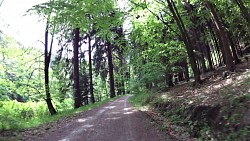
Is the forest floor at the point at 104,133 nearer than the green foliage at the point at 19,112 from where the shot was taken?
Yes

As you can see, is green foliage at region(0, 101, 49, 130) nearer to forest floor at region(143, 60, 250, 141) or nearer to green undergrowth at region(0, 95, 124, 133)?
green undergrowth at region(0, 95, 124, 133)

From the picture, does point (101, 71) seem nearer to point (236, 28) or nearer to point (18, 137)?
point (236, 28)

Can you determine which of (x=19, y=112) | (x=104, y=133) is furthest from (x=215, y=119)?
(x=19, y=112)

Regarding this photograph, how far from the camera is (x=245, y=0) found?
13.5 m

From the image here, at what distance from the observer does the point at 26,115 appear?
17.8 metres

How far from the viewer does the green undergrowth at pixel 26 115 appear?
384 inches

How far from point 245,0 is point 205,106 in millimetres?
8071

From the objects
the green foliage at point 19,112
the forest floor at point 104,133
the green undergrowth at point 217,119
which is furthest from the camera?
the green foliage at point 19,112

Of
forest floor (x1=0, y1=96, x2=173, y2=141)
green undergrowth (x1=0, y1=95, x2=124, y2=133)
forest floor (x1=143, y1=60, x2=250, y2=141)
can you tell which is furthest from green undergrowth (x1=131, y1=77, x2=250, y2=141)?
green undergrowth (x1=0, y1=95, x2=124, y2=133)

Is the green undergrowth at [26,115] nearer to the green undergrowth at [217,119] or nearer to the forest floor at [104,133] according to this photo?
the forest floor at [104,133]

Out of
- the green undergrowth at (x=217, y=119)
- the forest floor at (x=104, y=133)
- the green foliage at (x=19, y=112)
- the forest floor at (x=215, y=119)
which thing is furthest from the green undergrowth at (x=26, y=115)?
the green undergrowth at (x=217, y=119)

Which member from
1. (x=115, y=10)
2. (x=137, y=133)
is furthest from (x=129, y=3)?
(x=137, y=133)

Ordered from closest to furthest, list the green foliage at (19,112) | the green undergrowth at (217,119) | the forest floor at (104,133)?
the green undergrowth at (217,119) < the forest floor at (104,133) < the green foliage at (19,112)

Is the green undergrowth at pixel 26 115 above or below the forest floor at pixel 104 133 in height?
above
